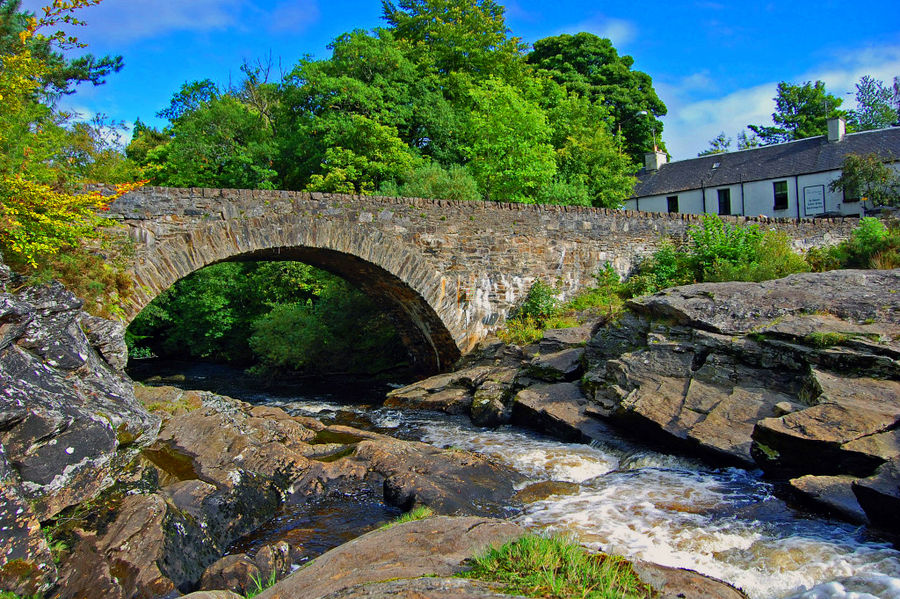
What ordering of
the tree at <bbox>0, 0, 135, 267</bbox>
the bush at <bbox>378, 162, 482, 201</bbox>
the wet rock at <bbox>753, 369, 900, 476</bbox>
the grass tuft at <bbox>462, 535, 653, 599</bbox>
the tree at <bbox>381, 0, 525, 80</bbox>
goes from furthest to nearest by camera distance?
the tree at <bbox>381, 0, 525, 80</bbox>
the bush at <bbox>378, 162, 482, 201</bbox>
the tree at <bbox>0, 0, 135, 267</bbox>
the wet rock at <bbox>753, 369, 900, 476</bbox>
the grass tuft at <bbox>462, 535, 653, 599</bbox>

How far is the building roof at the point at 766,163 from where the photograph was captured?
3164cm

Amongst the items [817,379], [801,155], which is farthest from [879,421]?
[801,155]

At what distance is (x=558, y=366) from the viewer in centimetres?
1279

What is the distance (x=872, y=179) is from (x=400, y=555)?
33.0 meters

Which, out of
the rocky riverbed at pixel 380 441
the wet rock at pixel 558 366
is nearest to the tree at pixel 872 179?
the rocky riverbed at pixel 380 441

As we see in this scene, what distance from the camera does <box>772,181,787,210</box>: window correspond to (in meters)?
33.4

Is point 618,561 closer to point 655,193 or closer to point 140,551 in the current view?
point 140,551

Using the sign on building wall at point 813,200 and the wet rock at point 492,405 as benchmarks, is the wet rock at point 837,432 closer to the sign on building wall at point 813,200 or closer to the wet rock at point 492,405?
the wet rock at point 492,405

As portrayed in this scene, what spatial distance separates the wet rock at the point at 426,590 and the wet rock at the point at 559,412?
23.3ft

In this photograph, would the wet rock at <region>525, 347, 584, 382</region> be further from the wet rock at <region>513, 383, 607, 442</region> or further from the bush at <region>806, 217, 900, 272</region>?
the bush at <region>806, 217, 900, 272</region>

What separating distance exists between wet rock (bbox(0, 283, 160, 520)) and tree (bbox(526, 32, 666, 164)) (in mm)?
32619

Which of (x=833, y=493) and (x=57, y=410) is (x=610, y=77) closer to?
(x=833, y=493)

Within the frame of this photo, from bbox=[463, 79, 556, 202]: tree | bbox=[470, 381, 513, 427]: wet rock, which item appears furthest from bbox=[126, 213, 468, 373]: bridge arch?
bbox=[463, 79, 556, 202]: tree

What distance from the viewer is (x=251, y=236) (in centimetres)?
1272
